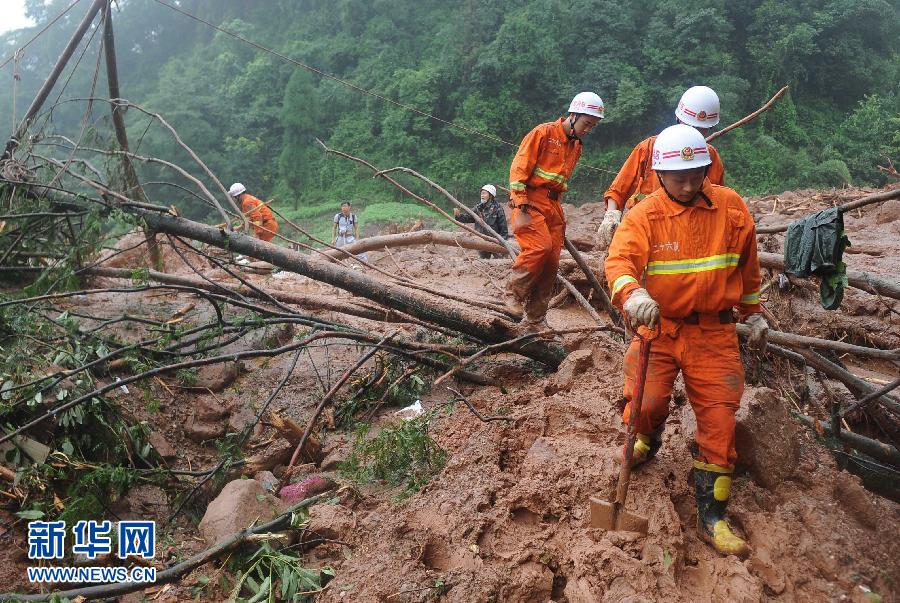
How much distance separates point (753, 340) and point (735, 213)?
0.67 meters

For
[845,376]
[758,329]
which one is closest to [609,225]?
[758,329]

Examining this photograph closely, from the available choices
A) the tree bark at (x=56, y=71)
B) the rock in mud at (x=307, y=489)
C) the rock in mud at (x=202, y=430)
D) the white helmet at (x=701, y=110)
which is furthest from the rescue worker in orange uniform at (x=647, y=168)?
the tree bark at (x=56, y=71)

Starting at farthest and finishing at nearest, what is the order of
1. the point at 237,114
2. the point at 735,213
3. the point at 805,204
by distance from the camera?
the point at 237,114
the point at 805,204
the point at 735,213

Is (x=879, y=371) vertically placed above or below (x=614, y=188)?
below

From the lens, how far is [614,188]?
4383 mm

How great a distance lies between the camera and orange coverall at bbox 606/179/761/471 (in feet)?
8.45

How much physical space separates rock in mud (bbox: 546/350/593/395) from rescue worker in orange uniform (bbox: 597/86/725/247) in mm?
823

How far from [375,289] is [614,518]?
268 centimetres

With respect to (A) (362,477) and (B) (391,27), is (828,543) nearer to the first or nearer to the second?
Answer: (A) (362,477)

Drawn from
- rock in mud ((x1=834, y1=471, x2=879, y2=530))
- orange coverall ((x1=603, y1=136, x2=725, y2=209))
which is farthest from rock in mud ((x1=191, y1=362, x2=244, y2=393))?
rock in mud ((x1=834, y1=471, x2=879, y2=530))

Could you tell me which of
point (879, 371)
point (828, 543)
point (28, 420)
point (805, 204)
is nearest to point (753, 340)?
point (828, 543)

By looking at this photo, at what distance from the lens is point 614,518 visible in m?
2.57

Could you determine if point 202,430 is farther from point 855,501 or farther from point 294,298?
point 855,501

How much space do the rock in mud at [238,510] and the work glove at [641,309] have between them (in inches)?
82.2
